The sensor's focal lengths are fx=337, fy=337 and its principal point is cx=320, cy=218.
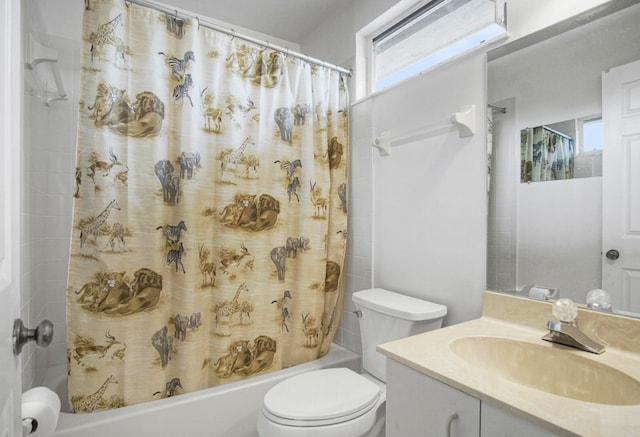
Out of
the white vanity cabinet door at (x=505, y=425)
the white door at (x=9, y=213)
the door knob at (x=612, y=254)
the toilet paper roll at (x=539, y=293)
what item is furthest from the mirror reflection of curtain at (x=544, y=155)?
the white door at (x=9, y=213)

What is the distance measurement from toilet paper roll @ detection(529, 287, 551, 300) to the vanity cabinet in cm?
58

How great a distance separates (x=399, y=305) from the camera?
57.7 inches

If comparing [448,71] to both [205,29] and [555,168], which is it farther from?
[205,29]

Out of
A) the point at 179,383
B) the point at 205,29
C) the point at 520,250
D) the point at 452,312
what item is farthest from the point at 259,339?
the point at 205,29

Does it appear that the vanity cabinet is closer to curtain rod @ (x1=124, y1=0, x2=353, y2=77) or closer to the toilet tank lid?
the toilet tank lid

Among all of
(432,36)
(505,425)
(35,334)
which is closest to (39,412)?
(35,334)

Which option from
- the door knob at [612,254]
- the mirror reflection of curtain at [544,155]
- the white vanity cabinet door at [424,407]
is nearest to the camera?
the white vanity cabinet door at [424,407]

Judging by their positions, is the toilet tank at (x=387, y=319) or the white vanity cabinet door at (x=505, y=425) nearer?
the white vanity cabinet door at (x=505, y=425)

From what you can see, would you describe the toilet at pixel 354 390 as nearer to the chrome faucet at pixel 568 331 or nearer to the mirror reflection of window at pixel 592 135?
the chrome faucet at pixel 568 331

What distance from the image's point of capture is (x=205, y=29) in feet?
5.19

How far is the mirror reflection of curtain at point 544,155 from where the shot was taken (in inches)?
43.0

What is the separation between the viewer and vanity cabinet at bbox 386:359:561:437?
2.27ft

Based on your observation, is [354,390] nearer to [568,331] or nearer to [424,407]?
[424,407]

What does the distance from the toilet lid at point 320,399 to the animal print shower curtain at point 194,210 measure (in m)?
0.42
